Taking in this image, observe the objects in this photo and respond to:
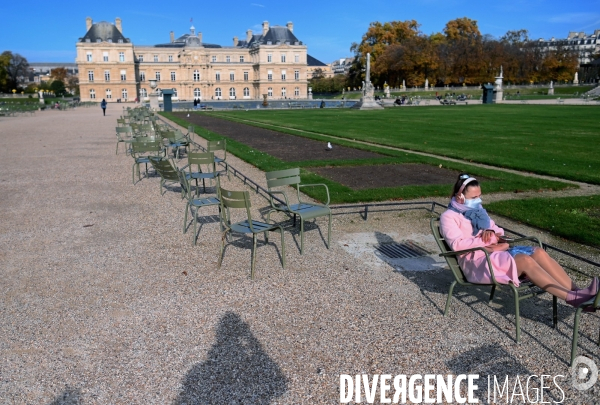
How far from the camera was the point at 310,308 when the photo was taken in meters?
4.43

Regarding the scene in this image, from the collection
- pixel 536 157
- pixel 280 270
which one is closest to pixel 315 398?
pixel 280 270

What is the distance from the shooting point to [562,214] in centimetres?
736

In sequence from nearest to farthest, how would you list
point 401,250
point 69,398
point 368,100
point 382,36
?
point 69,398, point 401,250, point 368,100, point 382,36

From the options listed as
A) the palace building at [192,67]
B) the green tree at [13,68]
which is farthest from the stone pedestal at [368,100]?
the green tree at [13,68]

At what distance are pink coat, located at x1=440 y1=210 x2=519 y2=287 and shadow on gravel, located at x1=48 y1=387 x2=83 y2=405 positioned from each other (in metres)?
3.18

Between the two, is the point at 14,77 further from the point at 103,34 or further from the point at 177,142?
the point at 177,142

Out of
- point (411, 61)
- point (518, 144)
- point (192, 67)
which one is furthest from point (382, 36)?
point (518, 144)

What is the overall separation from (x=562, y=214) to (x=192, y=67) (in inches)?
3741

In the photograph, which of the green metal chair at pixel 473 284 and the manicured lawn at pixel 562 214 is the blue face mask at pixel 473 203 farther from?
the manicured lawn at pixel 562 214

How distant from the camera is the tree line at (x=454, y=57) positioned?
7481 centimetres

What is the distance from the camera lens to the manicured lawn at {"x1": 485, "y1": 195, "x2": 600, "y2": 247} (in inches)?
254

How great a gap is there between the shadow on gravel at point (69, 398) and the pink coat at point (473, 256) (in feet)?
10.4

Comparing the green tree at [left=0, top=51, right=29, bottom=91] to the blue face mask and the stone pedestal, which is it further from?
the blue face mask

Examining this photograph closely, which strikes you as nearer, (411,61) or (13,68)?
(411,61)
